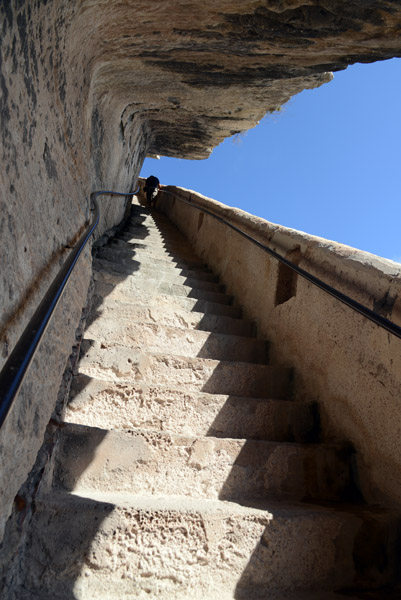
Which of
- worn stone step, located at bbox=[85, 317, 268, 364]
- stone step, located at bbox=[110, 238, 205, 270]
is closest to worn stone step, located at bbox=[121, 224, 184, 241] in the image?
stone step, located at bbox=[110, 238, 205, 270]

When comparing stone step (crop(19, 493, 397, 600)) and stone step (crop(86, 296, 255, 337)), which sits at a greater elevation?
stone step (crop(86, 296, 255, 337))

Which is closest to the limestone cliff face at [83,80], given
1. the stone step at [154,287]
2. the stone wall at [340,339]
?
the stone step at [154,287]

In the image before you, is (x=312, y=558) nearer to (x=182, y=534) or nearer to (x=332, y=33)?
(x=182, y=534)

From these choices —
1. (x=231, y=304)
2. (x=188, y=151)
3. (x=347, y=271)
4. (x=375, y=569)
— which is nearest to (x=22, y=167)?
(x=347, y=271)

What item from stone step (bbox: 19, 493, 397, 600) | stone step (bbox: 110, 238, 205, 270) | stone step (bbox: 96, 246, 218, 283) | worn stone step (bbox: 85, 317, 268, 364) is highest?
stone step (bbox: 110, 238, 205, 270)

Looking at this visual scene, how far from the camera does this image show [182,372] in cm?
223

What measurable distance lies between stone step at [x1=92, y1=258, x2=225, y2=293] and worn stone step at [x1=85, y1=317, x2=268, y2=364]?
0.78 meters

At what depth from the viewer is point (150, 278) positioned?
337cm

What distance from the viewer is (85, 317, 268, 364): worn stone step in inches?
96.6

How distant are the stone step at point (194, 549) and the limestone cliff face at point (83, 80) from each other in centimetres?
26

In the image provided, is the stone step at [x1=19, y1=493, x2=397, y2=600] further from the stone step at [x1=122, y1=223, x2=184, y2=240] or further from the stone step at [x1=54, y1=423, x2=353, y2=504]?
the stone step at [x1=122, y1=223, x2=184, y2=240]

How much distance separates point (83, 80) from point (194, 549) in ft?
6.63

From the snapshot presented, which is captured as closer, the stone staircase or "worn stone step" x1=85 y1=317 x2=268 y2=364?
the stone staircase

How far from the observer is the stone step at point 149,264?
3641 millimetres
